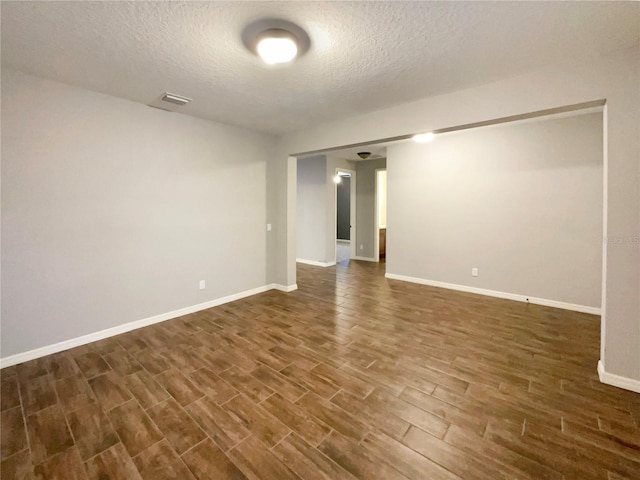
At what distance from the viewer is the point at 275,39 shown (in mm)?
1898

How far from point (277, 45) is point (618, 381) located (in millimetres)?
3578

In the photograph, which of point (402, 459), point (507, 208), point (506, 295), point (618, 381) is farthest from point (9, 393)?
point (507, 208)

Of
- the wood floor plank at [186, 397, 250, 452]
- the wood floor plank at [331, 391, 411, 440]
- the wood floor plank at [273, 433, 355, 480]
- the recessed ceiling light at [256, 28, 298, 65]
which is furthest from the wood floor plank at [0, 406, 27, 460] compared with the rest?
the recessed ceiling light at [256, 28, 298, 65]

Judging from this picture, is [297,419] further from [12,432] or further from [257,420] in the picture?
[12,432]

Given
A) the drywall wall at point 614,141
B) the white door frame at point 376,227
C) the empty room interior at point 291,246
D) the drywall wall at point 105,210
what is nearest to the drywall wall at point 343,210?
the white door frame at point 376,227

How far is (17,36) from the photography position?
1977mm

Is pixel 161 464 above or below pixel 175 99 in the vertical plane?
below

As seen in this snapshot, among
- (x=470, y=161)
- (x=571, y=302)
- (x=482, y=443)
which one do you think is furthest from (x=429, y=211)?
(x=482, y=443)

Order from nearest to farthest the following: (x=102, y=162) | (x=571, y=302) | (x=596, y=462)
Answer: (x=596, y=462)
(x=102, y=162)
(x=571, y=302)

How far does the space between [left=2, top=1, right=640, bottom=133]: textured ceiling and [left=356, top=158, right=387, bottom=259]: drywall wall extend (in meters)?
4.32

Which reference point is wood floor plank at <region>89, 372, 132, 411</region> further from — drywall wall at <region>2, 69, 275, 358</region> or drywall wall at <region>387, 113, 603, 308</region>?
drywall wall at <region>387, 113, 603, 308</region>

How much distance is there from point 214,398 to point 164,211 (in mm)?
2370

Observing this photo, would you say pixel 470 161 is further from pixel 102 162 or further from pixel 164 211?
pixel 102 162

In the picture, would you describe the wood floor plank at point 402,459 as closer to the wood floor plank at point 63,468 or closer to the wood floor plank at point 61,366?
the wood floor plank at point 63,468
